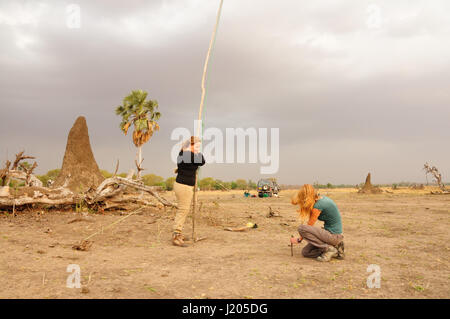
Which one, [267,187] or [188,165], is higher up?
[188,165]

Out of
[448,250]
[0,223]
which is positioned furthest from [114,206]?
[448,250]

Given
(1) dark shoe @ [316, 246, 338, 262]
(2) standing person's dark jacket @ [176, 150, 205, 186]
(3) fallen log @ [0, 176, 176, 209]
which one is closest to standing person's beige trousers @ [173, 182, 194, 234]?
(2) standing person's dark jacket @ [176, 150, 205, 186]

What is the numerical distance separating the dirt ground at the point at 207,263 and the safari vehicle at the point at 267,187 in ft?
55.7

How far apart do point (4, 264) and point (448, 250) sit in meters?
7.97

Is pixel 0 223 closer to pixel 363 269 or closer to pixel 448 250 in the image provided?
pixel 363 269

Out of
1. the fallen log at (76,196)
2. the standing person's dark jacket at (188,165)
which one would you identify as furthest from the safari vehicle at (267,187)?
the standing person's dark jacket at (188,165)

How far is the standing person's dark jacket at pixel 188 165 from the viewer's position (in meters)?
6.43

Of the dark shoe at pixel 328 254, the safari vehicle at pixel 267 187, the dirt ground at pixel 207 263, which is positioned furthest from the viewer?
the safari vehicle at pixel 267 187

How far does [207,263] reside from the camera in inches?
200

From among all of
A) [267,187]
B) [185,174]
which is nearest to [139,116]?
[267,187]

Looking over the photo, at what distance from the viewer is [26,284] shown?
3.79 meters

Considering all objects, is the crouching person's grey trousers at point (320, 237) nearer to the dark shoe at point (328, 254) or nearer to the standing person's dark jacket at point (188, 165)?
the dark shoe at point (328, 254)

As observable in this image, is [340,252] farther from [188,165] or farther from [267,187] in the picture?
[267,187]

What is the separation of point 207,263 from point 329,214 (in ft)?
7.38
